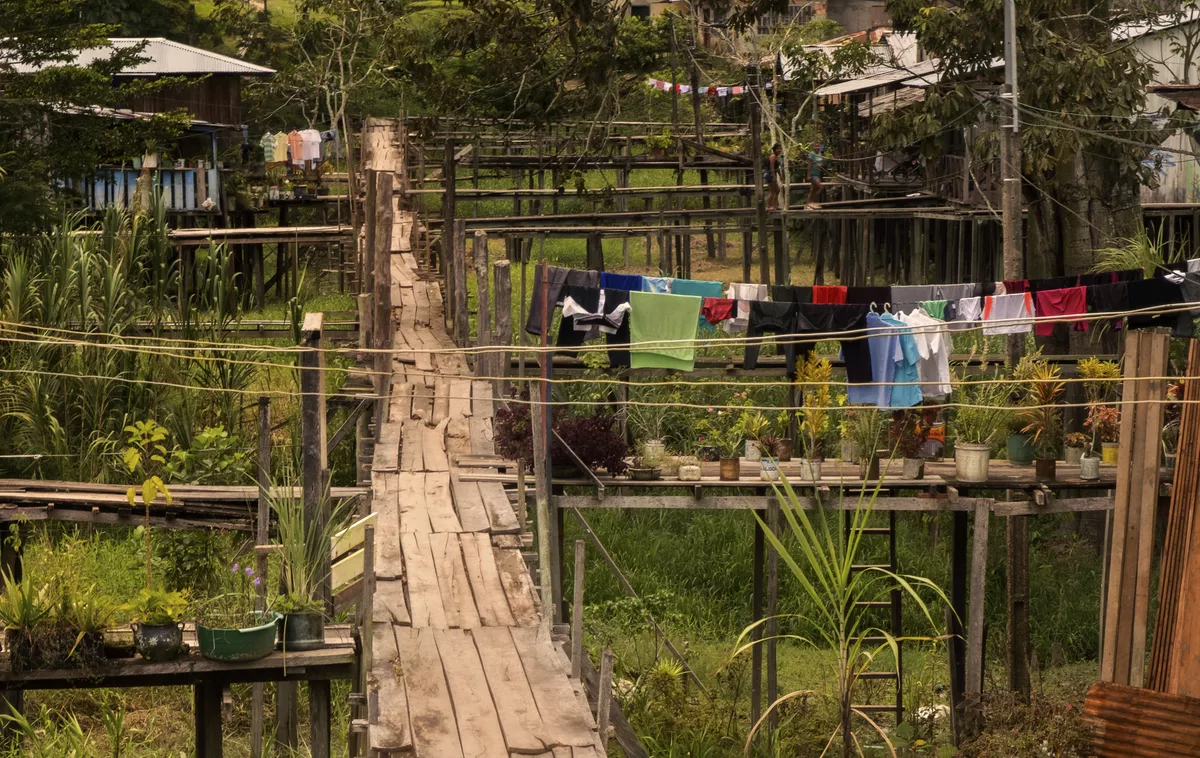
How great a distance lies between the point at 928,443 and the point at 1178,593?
12.7 ft

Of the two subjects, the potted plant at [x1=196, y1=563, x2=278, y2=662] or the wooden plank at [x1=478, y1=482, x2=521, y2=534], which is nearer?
the potted plant at [x1=196, y1=563, x2=278, y2=662]

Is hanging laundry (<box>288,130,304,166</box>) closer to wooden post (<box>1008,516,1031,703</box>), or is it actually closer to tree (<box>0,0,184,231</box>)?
tree (<box>0,0,184,231</box>)

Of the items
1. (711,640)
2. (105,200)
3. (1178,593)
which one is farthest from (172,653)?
(105,200)

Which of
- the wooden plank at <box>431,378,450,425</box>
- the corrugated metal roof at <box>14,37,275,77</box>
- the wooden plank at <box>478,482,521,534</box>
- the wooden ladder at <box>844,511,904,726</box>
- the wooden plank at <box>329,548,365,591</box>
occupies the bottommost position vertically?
the wooden ladder at <box>844,511,904,726</box>

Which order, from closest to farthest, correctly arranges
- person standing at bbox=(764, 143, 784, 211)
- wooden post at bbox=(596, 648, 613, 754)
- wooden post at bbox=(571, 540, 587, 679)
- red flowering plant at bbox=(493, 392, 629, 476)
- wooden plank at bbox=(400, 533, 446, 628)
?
wooden post at bbox=(596, 648, 613, 754), wooden post at bbox=(571, 540, 587, 679), wooden plank at bbox=(400, 533, 446, 628), red flowering plant at bbox=(493, 392, 629, 476), person standing at bbox=(764, 143, 784, 211)

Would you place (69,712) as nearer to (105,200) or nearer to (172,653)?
(172,653)

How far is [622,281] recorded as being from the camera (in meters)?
13.1

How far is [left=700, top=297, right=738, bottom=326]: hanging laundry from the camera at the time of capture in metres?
12.8

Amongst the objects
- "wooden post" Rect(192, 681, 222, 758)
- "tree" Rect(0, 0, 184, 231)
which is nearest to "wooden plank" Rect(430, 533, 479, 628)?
"wooden post" Rect(192, 681, 222, 758)

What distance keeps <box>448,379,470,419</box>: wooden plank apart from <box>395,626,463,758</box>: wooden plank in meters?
3.97

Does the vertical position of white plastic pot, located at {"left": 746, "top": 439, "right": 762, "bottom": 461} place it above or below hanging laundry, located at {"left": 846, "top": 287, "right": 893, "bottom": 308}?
below

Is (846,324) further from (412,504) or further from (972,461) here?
(412,504)

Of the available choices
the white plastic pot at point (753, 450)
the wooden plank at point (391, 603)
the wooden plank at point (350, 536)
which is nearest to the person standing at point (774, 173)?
the white plastic pot at point (753, 450)

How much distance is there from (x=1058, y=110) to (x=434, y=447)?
832 centimetres
